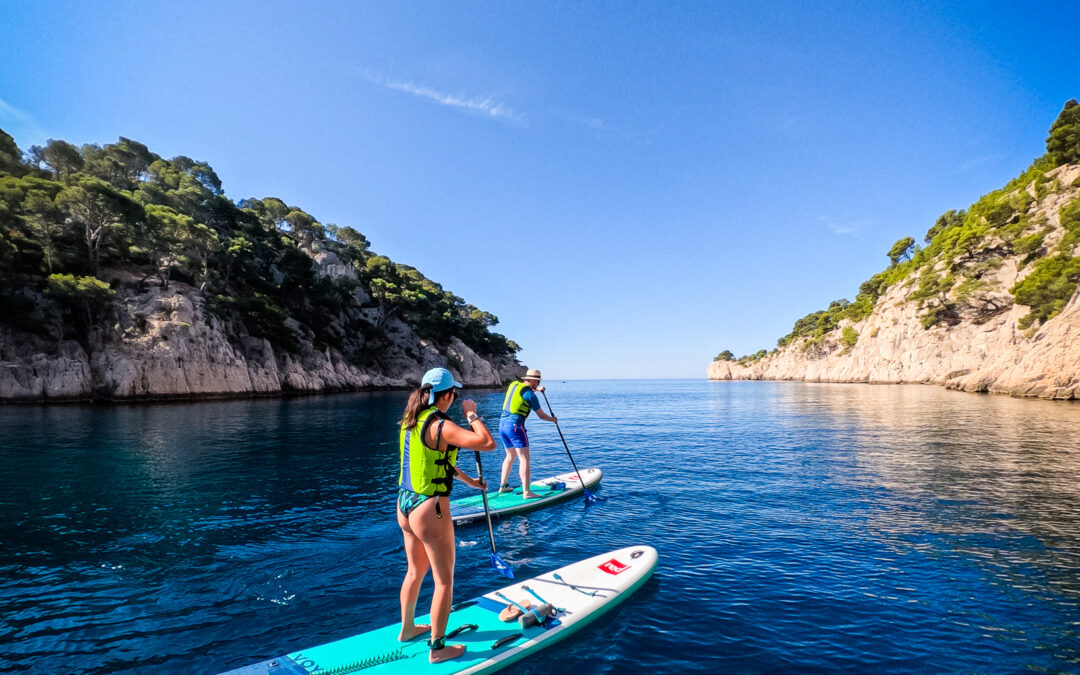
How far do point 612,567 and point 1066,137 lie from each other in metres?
95.2

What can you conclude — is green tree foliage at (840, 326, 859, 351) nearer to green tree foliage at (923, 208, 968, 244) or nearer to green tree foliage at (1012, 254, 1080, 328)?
green tree foliage at (923, 208, 968, 244)

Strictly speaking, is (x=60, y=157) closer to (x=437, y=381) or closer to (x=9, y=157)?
(x=9, y=157)

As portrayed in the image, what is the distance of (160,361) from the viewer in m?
41.5

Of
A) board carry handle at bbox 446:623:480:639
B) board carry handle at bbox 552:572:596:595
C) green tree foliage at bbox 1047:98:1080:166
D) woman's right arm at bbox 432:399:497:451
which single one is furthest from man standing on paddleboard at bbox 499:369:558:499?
green tree foliage at bbox 1047:98:1080:166

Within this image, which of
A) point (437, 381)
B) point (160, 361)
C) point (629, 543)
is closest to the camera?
point (437, 381)

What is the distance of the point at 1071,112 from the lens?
62000 mm

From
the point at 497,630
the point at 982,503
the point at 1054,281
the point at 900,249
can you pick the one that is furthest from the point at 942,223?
the point at 497,630

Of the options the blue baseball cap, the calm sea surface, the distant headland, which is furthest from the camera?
the distant headland

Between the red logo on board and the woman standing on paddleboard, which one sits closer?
the woman standing on paddleboard

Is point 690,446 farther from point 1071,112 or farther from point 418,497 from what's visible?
point 1071,112

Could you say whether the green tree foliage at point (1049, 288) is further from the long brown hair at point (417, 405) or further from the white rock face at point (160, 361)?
the white rock face at point (160, 361)

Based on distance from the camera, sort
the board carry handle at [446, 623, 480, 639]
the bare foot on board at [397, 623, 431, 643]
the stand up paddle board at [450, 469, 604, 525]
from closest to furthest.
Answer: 1. the bare foot on board at [397, 623, 431, 643]
2. the board carry handle at [446, 623, 480, 639]
3. the stand up paddle board at [450, 469, 604, 525]

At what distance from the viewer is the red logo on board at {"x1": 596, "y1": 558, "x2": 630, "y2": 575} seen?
23.5 feet

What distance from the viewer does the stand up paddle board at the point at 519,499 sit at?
10.7 meters
